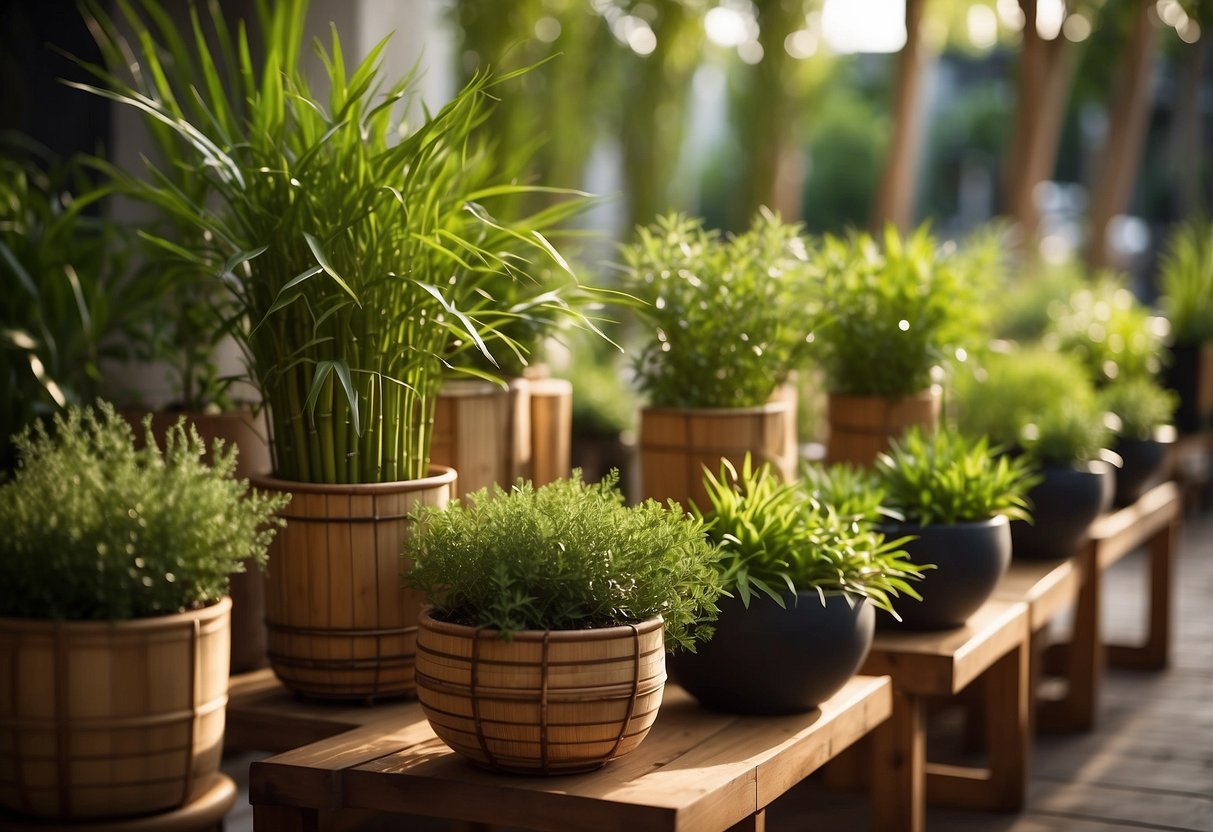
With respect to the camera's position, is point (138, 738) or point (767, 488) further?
point (767, 488)

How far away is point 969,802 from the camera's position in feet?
10.6

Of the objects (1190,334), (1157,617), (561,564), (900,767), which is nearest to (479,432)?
(561,564)

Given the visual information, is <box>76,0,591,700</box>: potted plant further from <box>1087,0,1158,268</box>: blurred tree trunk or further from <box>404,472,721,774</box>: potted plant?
<box>1087,0,1158,268</box>: blurred tree trunk

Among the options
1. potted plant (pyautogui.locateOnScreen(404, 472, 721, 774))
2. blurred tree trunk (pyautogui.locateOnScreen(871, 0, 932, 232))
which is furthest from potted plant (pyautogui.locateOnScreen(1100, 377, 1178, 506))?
blurred tree trunk (pyautogui.locateOnScreen(871, 0, 932, 232))

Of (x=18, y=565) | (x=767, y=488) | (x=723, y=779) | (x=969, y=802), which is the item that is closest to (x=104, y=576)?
(x=18, y=565)

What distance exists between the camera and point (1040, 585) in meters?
3.13

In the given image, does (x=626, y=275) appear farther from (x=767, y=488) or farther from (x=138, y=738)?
(x=138, y=738)

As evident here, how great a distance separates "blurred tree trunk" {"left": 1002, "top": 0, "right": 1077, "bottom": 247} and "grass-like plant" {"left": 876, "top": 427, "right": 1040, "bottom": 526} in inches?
244

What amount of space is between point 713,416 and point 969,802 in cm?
119

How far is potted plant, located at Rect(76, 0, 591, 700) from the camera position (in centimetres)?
211

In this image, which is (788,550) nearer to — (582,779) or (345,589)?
(582,779)

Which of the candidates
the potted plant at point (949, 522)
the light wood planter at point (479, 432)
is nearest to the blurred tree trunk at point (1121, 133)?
the potted plant at point (949, 522)

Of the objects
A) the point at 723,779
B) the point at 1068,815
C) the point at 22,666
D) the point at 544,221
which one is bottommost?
the point at 1068,815

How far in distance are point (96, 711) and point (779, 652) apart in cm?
92
